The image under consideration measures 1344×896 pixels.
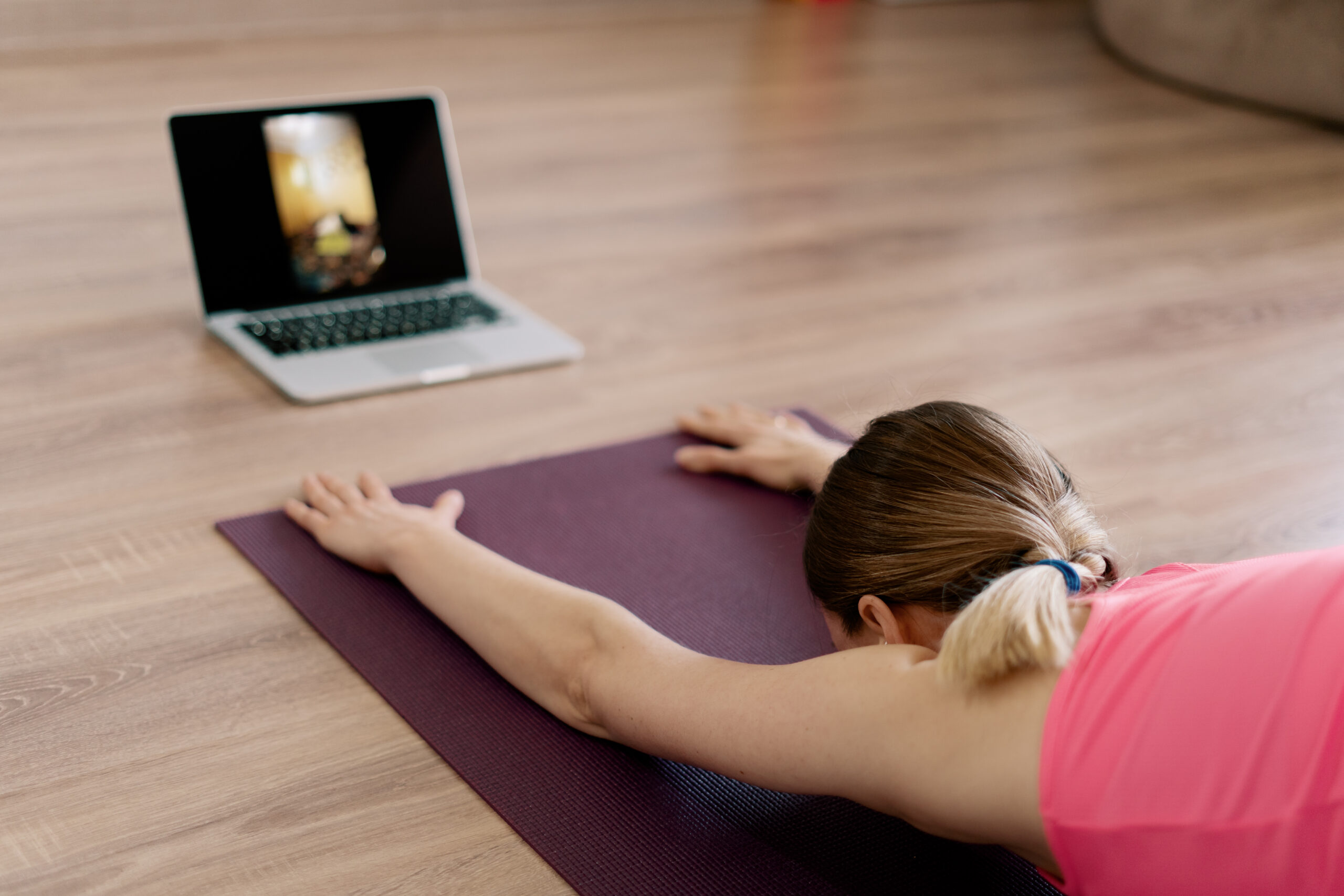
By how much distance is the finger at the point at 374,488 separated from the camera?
5.22 ft

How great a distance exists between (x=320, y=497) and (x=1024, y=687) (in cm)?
94

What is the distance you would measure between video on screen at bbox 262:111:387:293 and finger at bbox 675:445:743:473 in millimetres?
658

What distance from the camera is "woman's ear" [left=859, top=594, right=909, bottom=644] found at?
1059 mm

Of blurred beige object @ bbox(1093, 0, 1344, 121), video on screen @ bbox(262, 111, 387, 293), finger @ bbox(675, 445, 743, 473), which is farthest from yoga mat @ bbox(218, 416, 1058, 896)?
blurred beige object @ bbox(1093, 0, 1344, 121)

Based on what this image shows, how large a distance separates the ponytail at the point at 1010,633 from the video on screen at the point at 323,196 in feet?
4.61

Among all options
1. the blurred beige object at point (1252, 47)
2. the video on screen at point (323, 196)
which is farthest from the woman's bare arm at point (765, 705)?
the blurred beige object at point (1252, 47)

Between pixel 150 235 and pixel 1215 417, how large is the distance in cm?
187

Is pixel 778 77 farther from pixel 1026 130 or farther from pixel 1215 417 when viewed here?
pixel 1215 417

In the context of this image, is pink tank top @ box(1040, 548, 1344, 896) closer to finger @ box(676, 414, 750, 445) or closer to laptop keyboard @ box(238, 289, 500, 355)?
finger @ box(676, 414, 750, 445)

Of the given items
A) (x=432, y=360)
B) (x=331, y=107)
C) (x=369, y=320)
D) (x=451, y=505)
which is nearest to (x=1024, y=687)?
(x=451, y=505)

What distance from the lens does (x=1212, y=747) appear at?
87 cm

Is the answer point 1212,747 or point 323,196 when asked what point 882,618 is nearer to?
point 1212,747

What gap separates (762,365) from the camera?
215cm

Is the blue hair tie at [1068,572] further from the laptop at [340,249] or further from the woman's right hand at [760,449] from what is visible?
the laptop at [340,249]
